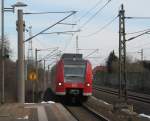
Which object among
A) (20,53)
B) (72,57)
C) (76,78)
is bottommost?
(76,78)

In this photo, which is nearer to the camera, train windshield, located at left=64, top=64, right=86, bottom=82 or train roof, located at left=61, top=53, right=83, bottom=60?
train windshield, located at left=64, top=64, right=86, bottom=82

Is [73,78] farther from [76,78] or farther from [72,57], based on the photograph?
[72,57]

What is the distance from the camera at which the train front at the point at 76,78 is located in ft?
112

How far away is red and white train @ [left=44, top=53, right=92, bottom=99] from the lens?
112 ft

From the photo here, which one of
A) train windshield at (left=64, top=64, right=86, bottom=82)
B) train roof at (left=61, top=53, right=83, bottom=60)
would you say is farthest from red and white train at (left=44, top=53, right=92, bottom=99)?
train roof at (left=61, top=53, right=83, bottom=60)

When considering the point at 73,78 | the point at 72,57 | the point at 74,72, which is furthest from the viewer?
the point at 72,57

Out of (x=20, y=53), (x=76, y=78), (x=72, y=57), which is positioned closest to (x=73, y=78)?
(x=76, y=78)

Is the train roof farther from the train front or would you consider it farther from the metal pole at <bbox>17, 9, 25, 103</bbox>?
the metal pole at <bbox>17, 9, 25, 103</bbox>

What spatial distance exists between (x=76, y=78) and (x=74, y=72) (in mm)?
423

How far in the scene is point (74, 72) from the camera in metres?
34.6

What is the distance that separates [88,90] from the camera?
34406mm

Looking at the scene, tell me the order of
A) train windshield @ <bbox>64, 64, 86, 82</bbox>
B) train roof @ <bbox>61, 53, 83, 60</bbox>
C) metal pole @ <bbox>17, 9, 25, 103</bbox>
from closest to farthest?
train windshield @ <bbox>64, 64, 86, 82</bbox>, metal pole @ <bbox>17, 9, 25, 103</bbox>, train roof @ <bbox>61, 53, 83, 60</bbox>

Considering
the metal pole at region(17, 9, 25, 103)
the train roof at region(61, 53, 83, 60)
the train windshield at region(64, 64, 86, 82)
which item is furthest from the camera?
the train roof at region(61, 53, 83, 60)

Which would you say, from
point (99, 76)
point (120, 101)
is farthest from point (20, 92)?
point (99, 76)
